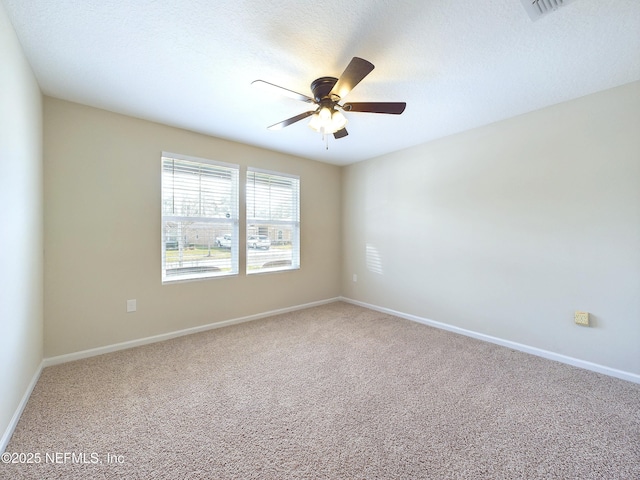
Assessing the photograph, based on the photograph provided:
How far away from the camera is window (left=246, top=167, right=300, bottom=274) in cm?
378

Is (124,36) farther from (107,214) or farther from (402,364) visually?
(402,364)

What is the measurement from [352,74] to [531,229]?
2.39 meters

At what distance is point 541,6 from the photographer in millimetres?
1453

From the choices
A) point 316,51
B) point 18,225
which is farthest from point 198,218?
point 316,51

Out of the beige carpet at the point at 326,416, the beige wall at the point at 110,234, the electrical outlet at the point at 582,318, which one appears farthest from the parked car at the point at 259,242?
the electrical outlet at the point at 582,318

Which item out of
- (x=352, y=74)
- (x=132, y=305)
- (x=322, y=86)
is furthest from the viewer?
(x=132, y=305)

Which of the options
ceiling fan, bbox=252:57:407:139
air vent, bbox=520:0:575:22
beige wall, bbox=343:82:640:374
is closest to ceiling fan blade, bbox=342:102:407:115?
ceiling fan, bbox=252:57:407:139

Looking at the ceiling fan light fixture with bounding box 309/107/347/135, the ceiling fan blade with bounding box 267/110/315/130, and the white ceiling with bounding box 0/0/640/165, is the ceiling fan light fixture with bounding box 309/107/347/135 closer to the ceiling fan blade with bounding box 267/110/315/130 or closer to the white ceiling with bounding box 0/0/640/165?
the ceiling fan blade with bounding box 267/110/315/130

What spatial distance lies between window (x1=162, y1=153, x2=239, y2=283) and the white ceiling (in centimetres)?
73

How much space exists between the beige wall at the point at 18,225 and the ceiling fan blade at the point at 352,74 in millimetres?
A: 1896

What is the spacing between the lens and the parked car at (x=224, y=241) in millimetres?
3490

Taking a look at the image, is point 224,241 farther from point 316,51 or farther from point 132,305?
point 316,51

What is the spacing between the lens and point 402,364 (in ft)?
8.28

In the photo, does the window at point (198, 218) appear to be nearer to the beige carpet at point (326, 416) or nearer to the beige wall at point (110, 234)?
the beige wall at point (110, 234)
